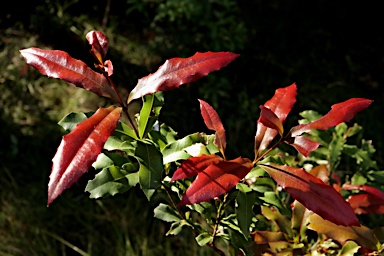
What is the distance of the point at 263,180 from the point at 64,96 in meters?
2.35

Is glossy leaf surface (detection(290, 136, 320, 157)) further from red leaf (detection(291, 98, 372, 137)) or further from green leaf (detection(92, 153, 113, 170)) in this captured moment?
green leaf (detection(92, 153, 113, 170))

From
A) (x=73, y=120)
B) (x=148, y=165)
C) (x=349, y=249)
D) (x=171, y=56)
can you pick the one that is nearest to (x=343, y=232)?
(x=349, y=249)

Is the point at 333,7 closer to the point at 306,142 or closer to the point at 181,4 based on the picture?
the point at 181,4

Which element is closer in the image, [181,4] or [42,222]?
[42,222]

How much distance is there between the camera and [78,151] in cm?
92

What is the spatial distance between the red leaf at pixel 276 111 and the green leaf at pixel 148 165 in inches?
9.5

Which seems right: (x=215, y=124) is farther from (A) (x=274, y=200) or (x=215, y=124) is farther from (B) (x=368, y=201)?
(B) (x=368, y=201)

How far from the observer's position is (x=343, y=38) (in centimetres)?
360

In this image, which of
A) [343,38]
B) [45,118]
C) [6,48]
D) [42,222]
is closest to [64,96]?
[45,118]

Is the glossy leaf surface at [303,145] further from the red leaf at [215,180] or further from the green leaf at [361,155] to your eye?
the green leaf at [361,155]

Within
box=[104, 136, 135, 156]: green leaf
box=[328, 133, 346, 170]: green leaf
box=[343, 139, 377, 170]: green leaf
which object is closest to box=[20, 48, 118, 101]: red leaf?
box=[104, 136, 135, 156]: green leaf

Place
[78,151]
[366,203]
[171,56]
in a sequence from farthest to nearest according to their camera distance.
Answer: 1. [171,56]
2. [366,203]
3. [78,151]

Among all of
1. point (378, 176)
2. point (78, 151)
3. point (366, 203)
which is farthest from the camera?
point (378, 176)

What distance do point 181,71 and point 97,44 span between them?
0.61 ft
